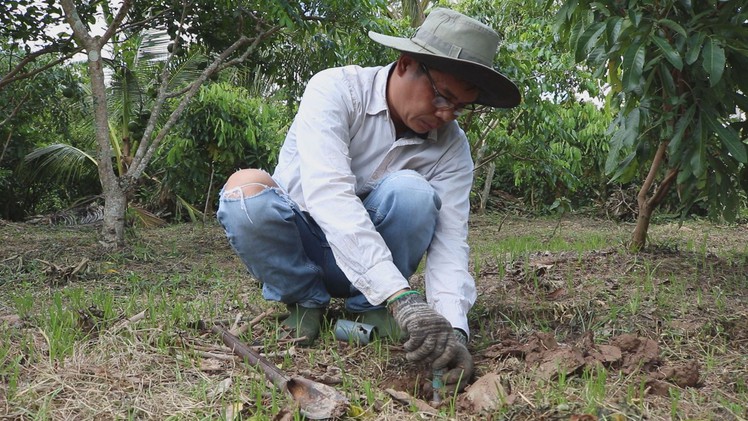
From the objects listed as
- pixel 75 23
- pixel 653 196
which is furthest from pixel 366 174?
pixel 75 23

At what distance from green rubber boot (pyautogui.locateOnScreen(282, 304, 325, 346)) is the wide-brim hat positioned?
97 centimetres

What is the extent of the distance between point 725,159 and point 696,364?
4.54 ft

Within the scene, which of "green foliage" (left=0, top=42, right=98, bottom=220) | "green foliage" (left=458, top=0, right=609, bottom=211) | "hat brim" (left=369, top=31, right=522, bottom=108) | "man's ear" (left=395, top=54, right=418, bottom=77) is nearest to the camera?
"hat brim" (left=369, top=31, right=522, bottom=108)

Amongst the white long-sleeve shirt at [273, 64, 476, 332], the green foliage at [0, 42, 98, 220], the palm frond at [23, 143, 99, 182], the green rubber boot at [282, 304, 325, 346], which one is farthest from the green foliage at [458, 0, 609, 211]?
the palm frond at [23, 143, 99, 182]

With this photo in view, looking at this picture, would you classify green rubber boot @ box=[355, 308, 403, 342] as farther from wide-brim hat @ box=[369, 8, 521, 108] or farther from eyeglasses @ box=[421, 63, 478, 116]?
wide-brim hat @ box=[369, 8, 521, 108]

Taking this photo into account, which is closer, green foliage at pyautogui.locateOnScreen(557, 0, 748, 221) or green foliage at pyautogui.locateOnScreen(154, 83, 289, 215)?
green foliage at pyautogui.locateOnScreen(557, 0, 748, 221)

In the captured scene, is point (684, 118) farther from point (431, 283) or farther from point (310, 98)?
point (310, 98)

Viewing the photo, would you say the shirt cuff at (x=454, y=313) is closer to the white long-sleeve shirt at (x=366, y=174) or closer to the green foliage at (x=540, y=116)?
the white long-sleeve shirt at (x=366, y=174)

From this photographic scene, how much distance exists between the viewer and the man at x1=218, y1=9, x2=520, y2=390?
2.11m

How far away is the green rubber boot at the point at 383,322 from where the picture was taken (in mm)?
2451

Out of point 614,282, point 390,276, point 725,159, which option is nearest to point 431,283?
point 390,276

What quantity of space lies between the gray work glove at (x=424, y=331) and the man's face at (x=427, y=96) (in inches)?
26.7

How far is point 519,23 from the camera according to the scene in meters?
8.90

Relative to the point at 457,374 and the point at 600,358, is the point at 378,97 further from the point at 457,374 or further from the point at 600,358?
the point at 600,358
